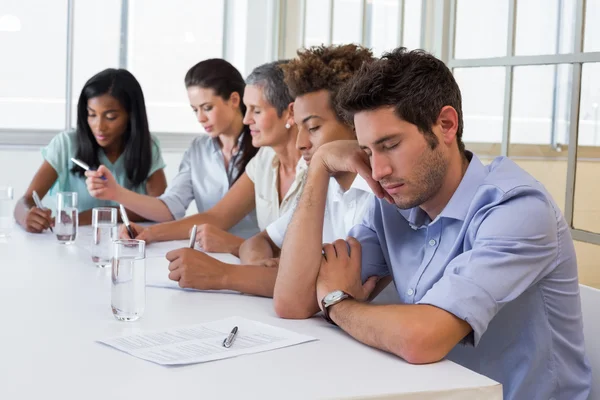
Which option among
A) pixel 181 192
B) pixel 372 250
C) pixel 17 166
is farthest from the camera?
pixel 17 166

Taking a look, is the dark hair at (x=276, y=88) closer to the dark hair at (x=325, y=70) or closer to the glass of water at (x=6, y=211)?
the dark hair at (x=325, y=70)

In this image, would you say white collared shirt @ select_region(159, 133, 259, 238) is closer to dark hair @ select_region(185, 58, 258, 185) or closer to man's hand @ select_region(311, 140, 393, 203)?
dark hair @ select_region(185, 58, 258, 185)

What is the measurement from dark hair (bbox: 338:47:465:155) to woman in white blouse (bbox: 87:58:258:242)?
1656mm

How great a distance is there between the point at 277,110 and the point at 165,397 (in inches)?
72.5

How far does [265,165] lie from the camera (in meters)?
2.87

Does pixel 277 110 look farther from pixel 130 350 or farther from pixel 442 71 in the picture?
pixel 130 350

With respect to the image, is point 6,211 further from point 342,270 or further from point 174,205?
point 342,270

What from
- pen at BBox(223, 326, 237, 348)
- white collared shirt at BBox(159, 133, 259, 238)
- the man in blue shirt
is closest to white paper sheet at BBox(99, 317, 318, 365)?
pen at BBox(223, 326, 237, 348)

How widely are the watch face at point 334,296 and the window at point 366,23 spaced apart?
1612 mm

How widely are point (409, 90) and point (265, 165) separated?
1.43 meters

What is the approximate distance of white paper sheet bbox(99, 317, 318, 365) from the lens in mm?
1247

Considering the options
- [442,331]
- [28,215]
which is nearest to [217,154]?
[28,215]

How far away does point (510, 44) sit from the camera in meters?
2.35

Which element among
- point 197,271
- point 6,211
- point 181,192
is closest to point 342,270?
point 197,271
